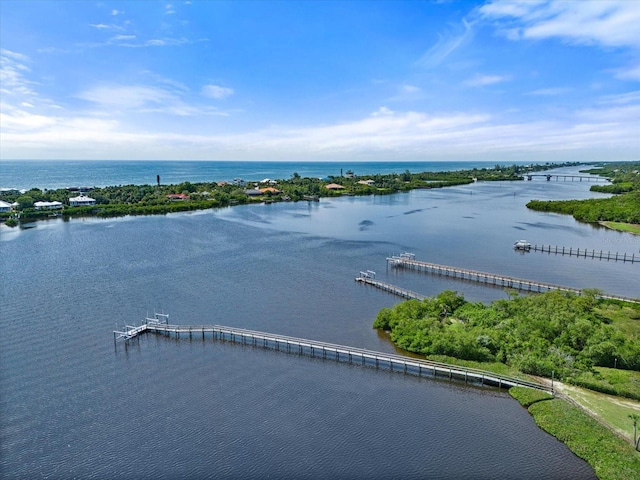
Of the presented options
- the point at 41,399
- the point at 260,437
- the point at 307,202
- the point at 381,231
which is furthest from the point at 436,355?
the point at 307,202

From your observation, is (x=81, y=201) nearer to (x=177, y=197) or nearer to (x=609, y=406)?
(x=177, y=197)

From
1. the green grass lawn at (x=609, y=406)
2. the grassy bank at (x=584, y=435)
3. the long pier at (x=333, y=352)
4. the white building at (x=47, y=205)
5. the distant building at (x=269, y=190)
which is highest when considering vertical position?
the distant building at (x=269, y=190)

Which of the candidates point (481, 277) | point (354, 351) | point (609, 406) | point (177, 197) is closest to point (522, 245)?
point (481, 277)

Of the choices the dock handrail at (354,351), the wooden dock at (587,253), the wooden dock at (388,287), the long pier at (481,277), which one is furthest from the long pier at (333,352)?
the wooden dock at (587,253)

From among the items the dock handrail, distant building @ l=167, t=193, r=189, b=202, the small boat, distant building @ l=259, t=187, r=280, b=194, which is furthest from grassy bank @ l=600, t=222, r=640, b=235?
distant building @ l=167, t=193, r=189, b=202

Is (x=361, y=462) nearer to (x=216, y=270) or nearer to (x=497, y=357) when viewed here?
(x=497, y=357)

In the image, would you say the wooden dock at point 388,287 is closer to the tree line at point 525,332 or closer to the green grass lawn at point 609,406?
the tree line at point 525,332
